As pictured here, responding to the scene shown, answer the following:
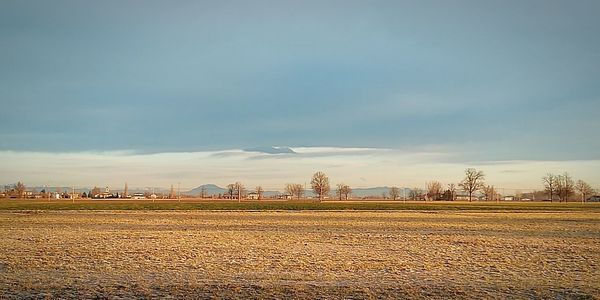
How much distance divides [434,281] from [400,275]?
3.55 ft

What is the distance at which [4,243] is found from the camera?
20.6 meters

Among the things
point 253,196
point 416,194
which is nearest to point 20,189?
point 253,196

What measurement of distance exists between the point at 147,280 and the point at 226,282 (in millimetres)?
1932

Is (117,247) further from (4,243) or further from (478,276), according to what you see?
(478,276)

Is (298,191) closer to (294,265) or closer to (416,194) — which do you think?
(416,194)

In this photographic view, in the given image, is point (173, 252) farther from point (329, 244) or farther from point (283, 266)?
point (329, 244)

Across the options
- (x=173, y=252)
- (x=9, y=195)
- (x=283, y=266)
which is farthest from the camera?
(x=9, y=195)

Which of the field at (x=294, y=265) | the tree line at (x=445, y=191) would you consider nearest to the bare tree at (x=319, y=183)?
the tree line at (x=445, y=191)

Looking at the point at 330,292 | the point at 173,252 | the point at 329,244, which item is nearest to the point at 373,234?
the point at 329,244

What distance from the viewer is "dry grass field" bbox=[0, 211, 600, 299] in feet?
36.5

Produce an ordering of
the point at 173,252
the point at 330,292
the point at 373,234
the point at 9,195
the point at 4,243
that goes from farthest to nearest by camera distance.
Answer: the point at 9,195, the point at 373,234, the point at 4,243, the point at 173,252, the point at 330,292

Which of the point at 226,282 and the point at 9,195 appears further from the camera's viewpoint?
the point at 9,195

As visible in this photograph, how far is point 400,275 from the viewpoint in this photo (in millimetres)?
13297

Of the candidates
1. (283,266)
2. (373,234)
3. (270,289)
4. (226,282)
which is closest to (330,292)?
(270,289)
